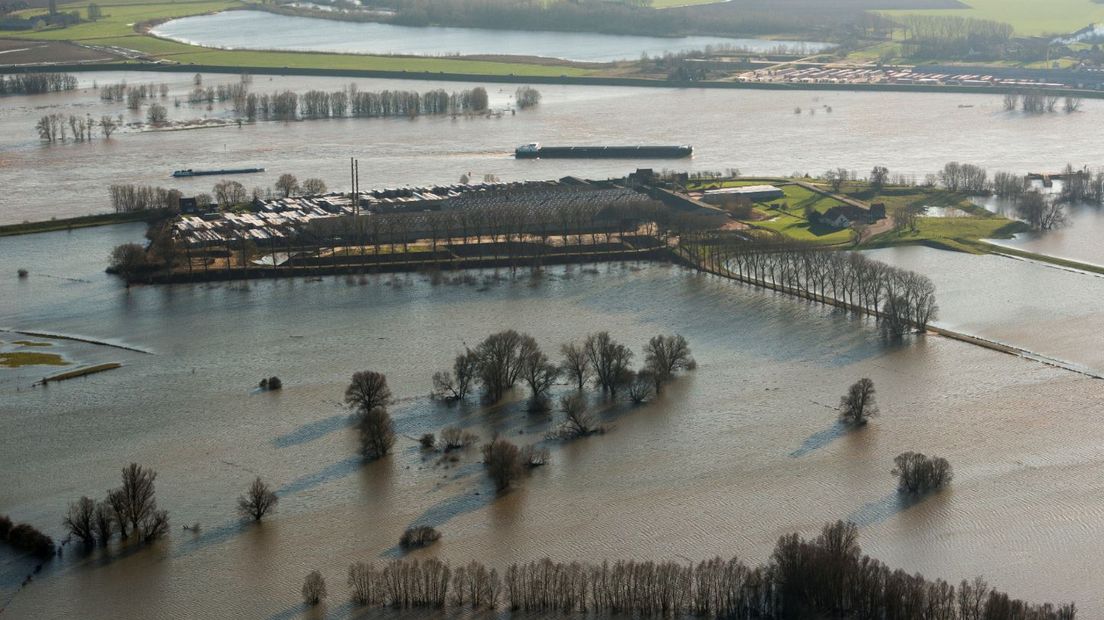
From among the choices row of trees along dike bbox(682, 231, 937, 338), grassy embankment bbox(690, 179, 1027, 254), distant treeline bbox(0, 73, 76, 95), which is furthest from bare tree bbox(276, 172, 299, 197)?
distant treeline bbox(0, 73, 76, 95)

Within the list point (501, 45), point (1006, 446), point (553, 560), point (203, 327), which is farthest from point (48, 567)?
point (501, 45)

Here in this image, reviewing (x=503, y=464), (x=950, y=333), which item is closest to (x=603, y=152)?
(x=950, y=333)

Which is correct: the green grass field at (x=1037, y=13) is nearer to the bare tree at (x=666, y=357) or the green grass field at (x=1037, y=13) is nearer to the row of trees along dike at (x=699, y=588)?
the bare tree at (x=666, y=357)

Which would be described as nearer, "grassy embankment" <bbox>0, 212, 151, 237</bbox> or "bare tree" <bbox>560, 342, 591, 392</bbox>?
"bare tree" <bbox>560, 342, 591, 392</bbox>

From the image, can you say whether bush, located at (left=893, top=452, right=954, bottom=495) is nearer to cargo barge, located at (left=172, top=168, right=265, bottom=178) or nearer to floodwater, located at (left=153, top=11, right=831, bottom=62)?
cargo barge, located at (left=172, top=168, right=265, bottom=178)

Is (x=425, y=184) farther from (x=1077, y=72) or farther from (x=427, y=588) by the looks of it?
(x=1077, y=72)

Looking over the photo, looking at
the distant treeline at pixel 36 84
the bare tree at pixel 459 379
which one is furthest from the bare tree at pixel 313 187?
the distant treeline at pixel 36 84
